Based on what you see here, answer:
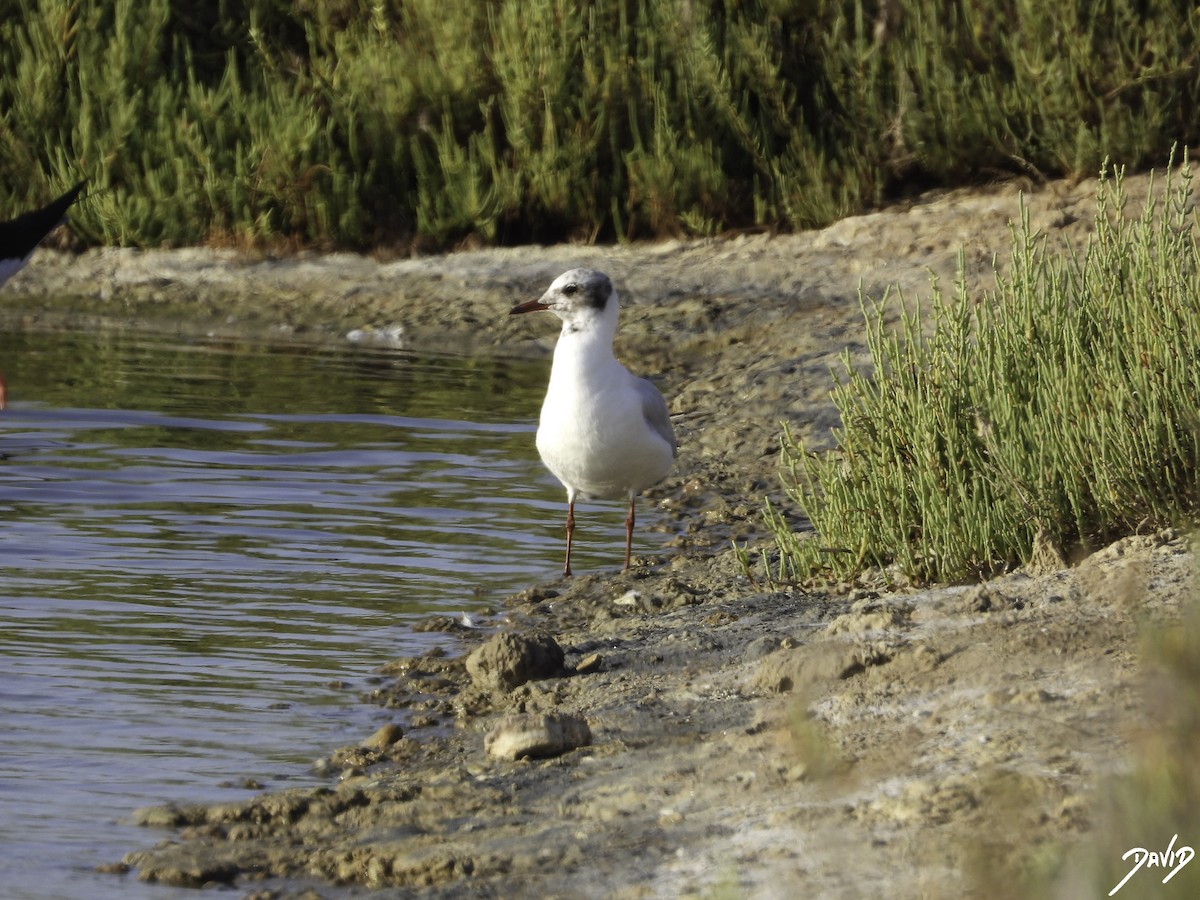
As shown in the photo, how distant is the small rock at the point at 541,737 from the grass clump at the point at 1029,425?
1.76 metres

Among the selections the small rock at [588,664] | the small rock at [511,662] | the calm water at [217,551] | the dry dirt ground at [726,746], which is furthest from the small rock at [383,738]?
the small rock at [588,664]

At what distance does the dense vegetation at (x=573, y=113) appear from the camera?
13961 millimetres

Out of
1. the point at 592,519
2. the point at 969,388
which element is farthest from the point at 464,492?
the point at 969,388

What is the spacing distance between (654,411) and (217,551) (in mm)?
2024

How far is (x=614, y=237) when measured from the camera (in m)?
15.0

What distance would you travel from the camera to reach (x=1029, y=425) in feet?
21.0

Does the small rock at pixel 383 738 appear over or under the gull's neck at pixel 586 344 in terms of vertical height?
under

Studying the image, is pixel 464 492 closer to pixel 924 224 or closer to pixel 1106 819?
pixel 924 224

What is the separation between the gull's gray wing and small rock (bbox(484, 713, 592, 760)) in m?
3.08

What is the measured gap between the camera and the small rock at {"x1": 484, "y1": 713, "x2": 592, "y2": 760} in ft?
17.2

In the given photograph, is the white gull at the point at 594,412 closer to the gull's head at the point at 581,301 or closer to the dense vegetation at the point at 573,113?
the gull's head at the point at 581,301

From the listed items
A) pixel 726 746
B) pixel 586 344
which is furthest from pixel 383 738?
pixel 586 344

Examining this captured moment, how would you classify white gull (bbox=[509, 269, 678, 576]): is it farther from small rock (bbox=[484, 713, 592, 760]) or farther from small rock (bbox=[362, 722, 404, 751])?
small rock (bbox=[484, 713, 592, 760])

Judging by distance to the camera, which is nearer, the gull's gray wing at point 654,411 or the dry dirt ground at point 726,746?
the dry dirt ground at point 726,746
